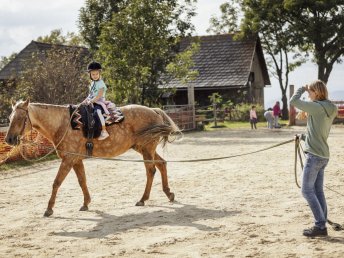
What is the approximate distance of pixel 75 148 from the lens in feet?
28.6

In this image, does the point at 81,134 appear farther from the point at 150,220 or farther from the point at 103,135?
the point at 150,220

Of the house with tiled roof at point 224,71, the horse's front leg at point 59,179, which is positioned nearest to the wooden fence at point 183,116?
the house with tiled roof at point 224,71

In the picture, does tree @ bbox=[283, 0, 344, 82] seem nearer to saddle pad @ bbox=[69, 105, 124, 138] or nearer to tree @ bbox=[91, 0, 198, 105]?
tree @ bbox=[91, 0, 198, 105]

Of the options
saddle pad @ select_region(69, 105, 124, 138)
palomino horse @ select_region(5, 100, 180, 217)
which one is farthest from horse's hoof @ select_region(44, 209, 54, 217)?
saddle pad @ select_region(69, 105, 124, 138)

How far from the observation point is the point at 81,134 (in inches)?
347

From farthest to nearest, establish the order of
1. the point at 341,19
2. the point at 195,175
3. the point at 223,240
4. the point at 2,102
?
1. the point at 341,19
2. the point at 2,102
3. the point at 195,175
4. the point at 223,240

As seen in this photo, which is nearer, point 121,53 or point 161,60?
point 121,53

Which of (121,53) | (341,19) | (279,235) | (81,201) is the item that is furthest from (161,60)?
(279,235)

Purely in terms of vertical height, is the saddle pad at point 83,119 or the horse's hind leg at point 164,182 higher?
the saddle pad at point 83,119

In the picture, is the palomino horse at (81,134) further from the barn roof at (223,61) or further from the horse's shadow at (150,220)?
the barn roof at (223,61)

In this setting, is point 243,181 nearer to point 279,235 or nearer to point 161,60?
point 279,235

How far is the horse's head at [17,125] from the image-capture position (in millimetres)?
8125

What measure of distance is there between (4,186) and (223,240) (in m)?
6.64

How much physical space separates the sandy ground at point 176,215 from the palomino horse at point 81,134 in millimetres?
318
